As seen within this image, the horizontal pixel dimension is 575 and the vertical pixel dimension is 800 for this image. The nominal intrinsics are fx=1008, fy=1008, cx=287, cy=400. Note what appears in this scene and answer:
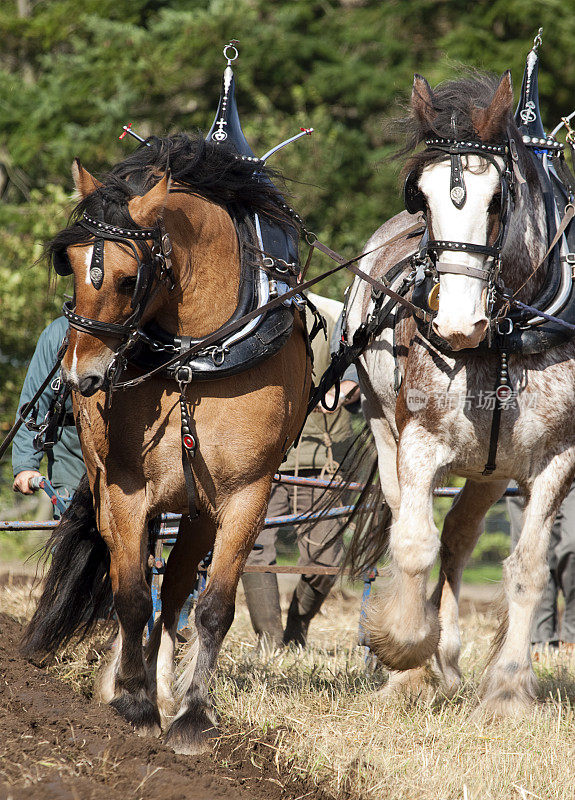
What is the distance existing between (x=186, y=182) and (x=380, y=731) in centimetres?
208

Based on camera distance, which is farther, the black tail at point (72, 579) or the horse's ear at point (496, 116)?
the black tail at point (72, 579)

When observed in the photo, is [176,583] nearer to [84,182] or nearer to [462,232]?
[84,182]

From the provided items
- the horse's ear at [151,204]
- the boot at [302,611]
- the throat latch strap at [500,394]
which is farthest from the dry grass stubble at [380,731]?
the horse's ear at [151,204]

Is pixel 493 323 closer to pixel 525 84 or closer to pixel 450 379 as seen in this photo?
pixel 450 379

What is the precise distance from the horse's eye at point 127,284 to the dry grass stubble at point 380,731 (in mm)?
1511

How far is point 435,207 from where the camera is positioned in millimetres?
3420

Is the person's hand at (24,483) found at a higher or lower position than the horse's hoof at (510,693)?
higher

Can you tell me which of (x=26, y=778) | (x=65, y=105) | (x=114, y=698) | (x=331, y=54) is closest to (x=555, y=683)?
(x=114, y=698)

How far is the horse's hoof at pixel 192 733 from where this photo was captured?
3.25 meters

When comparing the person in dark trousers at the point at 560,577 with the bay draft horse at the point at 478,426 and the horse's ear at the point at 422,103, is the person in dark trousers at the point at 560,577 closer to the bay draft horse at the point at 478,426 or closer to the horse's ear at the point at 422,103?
the bay draft horse at the point at 478,426

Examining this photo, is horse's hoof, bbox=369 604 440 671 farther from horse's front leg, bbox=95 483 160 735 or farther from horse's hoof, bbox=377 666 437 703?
horse's front leg, bbox=95 483 160 735

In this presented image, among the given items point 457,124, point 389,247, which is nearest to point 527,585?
point 457,124

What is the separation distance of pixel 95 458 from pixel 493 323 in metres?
1.49

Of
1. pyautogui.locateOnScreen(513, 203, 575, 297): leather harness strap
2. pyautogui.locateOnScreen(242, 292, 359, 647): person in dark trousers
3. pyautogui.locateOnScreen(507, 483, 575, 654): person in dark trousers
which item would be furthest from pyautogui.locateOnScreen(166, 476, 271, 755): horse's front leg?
pyautogui.locateOnScreen(507, 483, 575, 654): person in dark trousers
